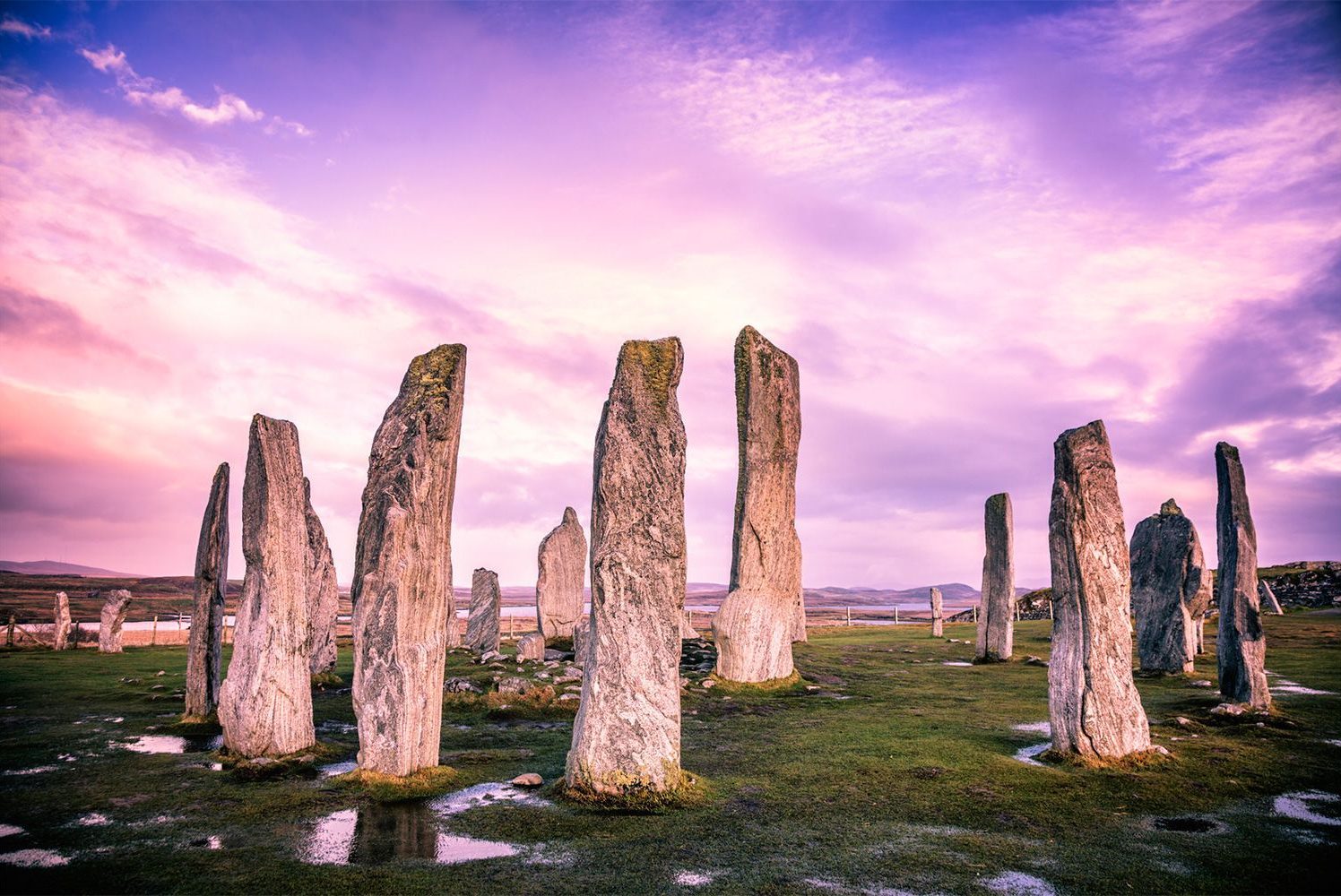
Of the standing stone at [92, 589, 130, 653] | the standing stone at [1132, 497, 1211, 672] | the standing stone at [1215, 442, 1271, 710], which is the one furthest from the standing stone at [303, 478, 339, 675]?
the standing stone at [1132, 497, 1211, 672]

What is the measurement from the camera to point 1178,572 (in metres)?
17.2

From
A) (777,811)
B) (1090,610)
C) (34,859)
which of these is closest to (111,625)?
(34,859)

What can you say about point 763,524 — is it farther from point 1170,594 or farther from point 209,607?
point 209,607

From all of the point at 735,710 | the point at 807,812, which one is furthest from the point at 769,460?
the point at 807,812

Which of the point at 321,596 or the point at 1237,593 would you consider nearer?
the point at 1237,593

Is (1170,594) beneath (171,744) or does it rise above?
above

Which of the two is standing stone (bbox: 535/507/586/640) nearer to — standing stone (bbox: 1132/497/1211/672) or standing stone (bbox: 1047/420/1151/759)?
standing stone (bbox: 1132/497/1211/672)

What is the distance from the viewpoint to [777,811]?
7762 millimetres

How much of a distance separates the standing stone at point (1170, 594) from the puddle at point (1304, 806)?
9792 mm

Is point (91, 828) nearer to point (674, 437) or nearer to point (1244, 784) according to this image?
point (674, 437)

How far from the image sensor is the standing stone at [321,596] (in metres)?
16.8

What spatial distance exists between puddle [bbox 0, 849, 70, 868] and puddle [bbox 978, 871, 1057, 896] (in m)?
7.23

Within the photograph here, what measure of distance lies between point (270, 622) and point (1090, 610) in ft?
33.7

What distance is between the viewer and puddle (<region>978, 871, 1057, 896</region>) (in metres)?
5.81
